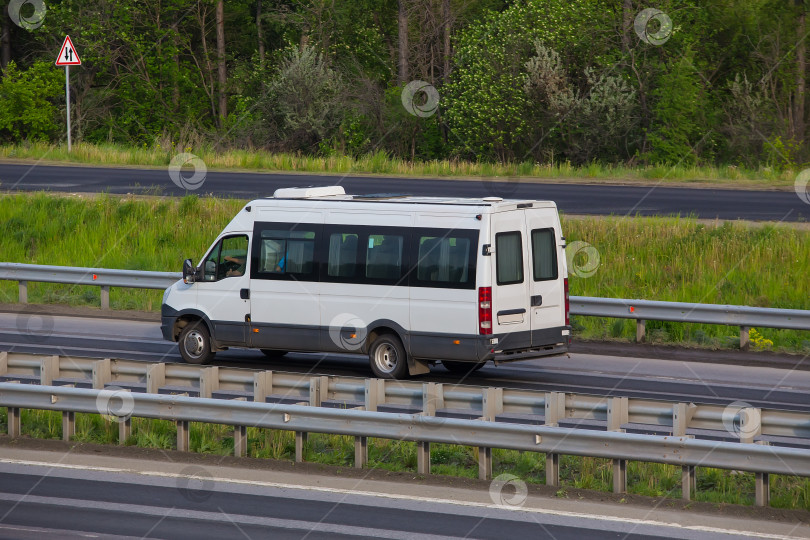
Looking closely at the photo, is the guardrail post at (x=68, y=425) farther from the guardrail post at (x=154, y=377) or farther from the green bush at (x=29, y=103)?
the green bush at (x=29, y=103)

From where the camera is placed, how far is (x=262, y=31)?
59562mm

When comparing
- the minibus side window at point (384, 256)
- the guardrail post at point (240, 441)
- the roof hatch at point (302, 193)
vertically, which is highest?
the roof hatch at point (302, 193)

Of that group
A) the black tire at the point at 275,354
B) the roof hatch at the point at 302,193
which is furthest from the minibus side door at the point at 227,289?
the black tire at the point at 275,354

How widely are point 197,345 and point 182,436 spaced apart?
5431 millimetres

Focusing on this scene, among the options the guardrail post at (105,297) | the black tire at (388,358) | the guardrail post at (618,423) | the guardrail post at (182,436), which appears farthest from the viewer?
the guardrail post at (105,297)

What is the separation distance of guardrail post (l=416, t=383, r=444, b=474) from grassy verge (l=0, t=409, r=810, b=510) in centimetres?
22

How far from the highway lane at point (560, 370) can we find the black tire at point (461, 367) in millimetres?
100

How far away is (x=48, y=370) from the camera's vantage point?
12.4m

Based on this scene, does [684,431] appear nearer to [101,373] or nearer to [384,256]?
[101,373]

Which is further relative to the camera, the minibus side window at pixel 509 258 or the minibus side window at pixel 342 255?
the minibus side window at pixel 342 255

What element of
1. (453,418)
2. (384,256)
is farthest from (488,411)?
(384,256)

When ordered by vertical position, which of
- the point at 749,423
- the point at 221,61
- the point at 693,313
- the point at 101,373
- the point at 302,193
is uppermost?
the point at 221,61

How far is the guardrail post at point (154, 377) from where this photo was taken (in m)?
12.0

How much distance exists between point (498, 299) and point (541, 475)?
14.4ft
